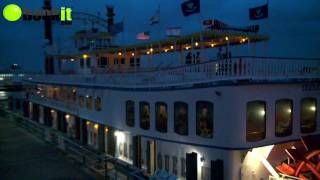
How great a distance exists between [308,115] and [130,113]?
836 cm

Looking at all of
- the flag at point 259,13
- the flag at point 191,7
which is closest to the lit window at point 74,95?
the flag at point 191,7

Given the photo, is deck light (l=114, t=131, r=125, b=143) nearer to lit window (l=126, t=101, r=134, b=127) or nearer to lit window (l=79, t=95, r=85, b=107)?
lit window (l=126, t=101, r=134, b=127)

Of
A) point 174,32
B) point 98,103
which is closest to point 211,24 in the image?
point 174,32

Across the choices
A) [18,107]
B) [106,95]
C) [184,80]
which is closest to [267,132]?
[184,80]

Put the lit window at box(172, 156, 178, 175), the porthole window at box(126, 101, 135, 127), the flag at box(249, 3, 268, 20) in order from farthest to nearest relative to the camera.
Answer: the porthole window at box(126, 101, 135, 127) → the flag at box(249, 3, 268, 20) → the lit window at box(172, 156, 178, 175)

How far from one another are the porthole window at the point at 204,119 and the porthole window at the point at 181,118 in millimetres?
682

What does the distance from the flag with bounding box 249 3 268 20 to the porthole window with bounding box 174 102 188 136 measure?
6.85 m

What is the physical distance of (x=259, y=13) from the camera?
60.4 feet

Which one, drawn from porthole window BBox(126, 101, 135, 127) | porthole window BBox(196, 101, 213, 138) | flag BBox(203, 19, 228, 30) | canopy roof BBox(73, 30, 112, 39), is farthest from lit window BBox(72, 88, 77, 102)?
porthole window BBox(196, 101, 213, 138)

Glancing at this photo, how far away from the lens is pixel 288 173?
14406 millimetres

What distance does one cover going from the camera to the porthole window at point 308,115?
15727 mm

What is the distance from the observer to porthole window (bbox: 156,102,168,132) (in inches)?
623

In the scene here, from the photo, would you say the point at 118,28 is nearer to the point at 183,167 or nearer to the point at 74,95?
the point at 74,95

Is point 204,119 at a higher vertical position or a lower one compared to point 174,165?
higher
